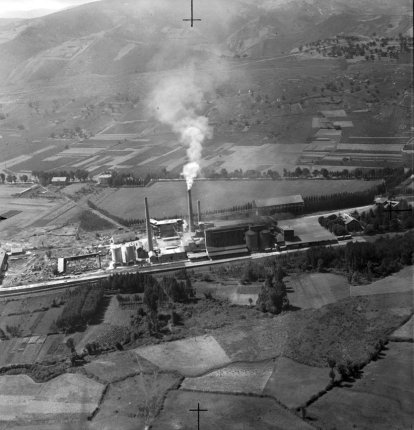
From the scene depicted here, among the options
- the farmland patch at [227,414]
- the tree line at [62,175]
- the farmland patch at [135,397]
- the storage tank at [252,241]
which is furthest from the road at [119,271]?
the tree line at [62,175]

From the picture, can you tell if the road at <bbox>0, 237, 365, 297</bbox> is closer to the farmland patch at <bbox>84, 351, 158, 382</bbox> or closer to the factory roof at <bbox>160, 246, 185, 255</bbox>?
the factory roof at <bbox>160, 246, 185, 255</bbox>

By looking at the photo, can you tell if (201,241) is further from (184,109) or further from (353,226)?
(184,109)

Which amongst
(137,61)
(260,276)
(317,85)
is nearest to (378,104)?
(317,85)

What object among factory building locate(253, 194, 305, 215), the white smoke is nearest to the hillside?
the white smoke

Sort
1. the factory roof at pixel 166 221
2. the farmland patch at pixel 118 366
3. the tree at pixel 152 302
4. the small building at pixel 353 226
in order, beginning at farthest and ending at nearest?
the factory roof at pixel 166 221
the small building at pixel 353 226
the tree at pixel 152 302
the farmland patch at pixel 118 366

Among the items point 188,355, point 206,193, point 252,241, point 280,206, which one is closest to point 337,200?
point 280,206

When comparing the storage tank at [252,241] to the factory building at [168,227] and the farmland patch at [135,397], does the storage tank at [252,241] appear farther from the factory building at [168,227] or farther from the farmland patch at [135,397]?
the farmland patch at [135,397]

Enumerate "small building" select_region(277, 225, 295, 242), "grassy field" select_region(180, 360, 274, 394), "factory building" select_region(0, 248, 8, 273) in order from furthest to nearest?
"small building" select_region(277, 225, 295, 242) < "factory building" select_region(0, 248, 8, 273) < "grassy field" select_region(180, 360, 274, 394)
